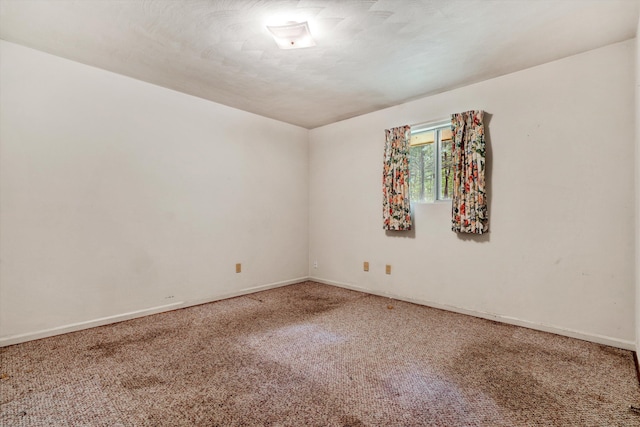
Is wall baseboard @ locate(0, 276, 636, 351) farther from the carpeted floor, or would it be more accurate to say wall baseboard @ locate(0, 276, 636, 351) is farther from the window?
the window

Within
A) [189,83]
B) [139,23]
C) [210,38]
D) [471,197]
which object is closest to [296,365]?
[471,197]

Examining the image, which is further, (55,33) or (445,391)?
(55,33)

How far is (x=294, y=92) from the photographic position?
3232mm

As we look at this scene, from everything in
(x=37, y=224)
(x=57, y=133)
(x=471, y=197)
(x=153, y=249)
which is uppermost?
(x=57, y=133)

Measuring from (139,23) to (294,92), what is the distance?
150 centimetres

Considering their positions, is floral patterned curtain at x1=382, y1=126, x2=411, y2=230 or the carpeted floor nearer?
the carpeted floor

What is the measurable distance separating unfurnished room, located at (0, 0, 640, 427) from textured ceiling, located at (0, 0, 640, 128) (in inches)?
0.9

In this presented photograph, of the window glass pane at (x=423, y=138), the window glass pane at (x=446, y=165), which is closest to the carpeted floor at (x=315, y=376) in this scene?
the window glass pane at (x=446, y=165)

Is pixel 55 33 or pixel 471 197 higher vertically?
pixel 55 33

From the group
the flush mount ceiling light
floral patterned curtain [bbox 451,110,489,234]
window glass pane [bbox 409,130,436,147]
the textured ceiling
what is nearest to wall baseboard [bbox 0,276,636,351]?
floral patterned curtain [bbox 451,110,489,234]

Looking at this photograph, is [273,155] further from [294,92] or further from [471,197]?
[471,197]

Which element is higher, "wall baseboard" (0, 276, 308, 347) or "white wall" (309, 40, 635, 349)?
"white wall" (309, 40, 635, 349)

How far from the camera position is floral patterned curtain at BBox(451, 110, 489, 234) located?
9.40 ft

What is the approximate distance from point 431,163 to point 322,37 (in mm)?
1897
